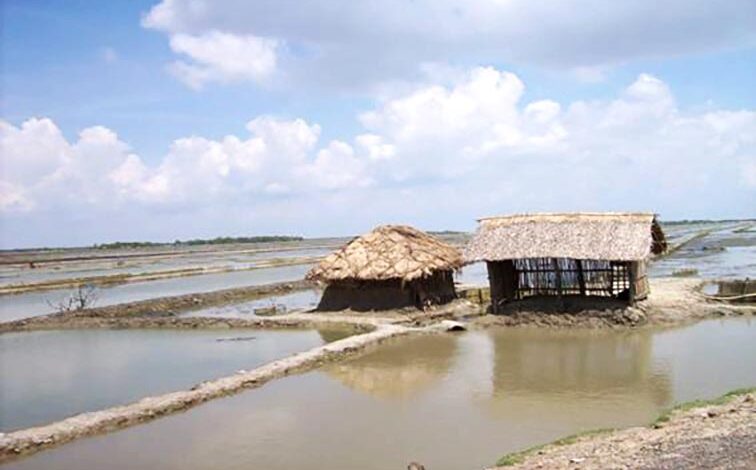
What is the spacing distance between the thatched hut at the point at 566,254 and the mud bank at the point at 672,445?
28.8ft

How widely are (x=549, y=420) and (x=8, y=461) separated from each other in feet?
23.0

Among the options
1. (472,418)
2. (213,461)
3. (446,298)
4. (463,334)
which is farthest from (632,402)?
(446,298)

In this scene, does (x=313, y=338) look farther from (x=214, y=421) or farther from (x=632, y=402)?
(x=632, y=402)

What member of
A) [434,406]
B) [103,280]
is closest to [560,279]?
[434,406]

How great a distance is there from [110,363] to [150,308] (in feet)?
31.1

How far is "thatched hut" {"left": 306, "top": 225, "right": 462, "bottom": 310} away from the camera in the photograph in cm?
2063

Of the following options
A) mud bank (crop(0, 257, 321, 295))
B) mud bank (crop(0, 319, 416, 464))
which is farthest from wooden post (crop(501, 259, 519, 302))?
mud bank (crop(0, 257, 321, 295))

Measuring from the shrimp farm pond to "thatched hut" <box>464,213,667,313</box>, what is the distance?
4.78 feet

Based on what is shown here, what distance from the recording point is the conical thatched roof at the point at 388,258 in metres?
20.5

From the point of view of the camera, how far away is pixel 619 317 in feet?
58.0

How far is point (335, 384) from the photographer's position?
12992mm

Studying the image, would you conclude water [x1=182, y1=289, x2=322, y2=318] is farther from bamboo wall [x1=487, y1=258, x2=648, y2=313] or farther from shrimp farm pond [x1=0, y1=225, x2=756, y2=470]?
bamboo wall [x1=487, y1=258, x2=648, y2=313]

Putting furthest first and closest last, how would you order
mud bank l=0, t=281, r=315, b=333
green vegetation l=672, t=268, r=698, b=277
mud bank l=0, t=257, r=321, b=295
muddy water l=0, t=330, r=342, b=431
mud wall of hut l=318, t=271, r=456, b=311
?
mud bank l=0, t=257, r=321, b=295
green vegetation l=672, t=268, r=698, b=277
mud bank l=0, t=281, r=315, b=333
mud wall of hut l=318, t=271, r=456, b=311
muddy water l=0, t=330, r=342, b=431

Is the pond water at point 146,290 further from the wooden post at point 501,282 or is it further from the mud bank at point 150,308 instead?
the wooden post at point 501,282
